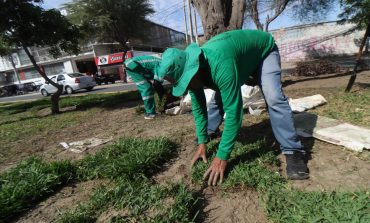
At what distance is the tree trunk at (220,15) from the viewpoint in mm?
5518

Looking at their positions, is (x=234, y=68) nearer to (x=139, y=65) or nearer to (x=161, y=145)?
(x=161, y=145)

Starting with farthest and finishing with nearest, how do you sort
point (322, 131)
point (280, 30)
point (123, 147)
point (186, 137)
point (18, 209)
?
point (280, 30) → point (186, 137) → point (123, 147) → point (322, 131) → point (18, 209)

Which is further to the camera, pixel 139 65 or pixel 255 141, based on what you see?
pixel 139 65

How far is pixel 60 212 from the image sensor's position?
2.43 metres

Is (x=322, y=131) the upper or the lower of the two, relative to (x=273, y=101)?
lower

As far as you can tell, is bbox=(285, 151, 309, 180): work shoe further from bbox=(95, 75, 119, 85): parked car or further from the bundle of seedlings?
bbox=(95, 75, 119, 85): parked car

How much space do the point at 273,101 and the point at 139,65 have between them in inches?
147

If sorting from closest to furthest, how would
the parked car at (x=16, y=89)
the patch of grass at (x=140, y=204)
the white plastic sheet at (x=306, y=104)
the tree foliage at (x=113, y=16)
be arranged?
the patch of grass at (x=140, y=204)
the white plastic sheet at (x=306, y=104)
the tree foliage at (x=113, y=16)
the parked car at (x=16, y=89)

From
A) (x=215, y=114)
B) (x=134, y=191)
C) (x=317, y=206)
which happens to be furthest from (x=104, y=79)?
(x=317, y=206)

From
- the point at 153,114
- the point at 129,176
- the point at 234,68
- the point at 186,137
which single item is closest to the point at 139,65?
Result: the point at 153,114

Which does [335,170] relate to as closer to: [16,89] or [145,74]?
[145,74]

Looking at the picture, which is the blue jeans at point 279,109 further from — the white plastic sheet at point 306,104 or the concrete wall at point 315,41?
the concrete wall at point 315,41

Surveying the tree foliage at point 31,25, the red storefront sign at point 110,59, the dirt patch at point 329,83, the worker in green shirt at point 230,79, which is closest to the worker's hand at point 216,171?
the worker in green shirt at point 230,79

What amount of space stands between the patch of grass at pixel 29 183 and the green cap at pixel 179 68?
5.18 feet
